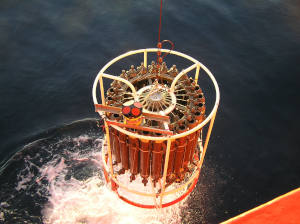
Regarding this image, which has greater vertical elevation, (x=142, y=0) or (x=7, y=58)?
(x=142, y=0)

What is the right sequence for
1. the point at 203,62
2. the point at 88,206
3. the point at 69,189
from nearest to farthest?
the point at 88,206 → the point at 69,189 → the point at 203,62

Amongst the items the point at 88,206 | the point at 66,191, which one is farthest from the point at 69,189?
the point at 88,206

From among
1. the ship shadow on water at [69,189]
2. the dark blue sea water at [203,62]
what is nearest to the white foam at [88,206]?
the ship shadow on water at [69,189]

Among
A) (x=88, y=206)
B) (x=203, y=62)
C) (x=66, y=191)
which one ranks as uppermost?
(x=203, y=62)

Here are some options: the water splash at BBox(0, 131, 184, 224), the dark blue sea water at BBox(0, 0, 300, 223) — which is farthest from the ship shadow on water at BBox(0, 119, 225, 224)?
the dark blue sea water at BBox(0, 0, 300, 223)

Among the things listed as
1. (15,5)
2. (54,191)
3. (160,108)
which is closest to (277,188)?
(160,108)

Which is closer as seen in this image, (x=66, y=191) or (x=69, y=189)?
(x=66, y=191)

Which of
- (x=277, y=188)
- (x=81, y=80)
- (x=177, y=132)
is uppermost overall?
(x=177, y=132)

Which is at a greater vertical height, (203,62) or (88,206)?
(203,62)

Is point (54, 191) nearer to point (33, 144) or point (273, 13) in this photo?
point (33, 144)

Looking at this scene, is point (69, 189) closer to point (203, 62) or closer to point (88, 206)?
point (88, 206)
